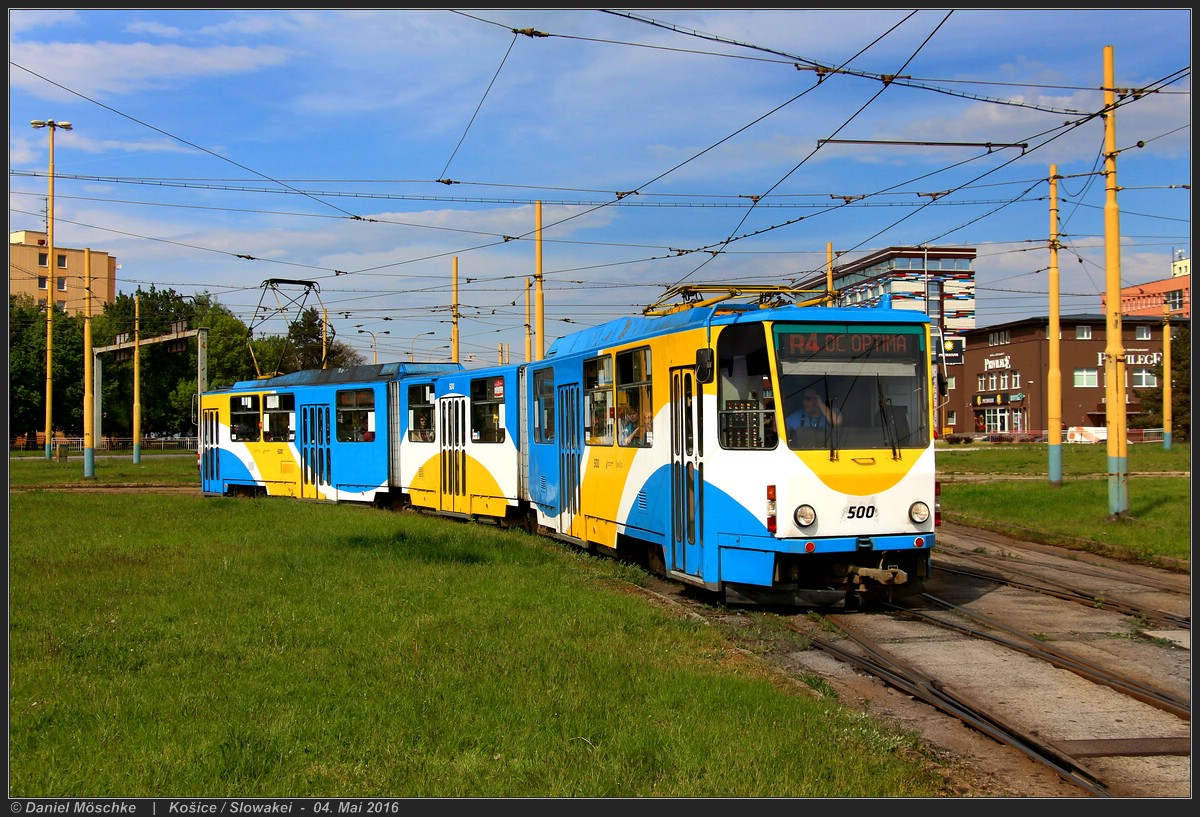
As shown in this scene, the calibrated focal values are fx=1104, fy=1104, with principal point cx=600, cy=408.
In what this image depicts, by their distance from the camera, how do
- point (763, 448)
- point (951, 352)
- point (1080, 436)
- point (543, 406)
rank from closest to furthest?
1. point (763, 448)
2. point (951, 352)
3. point (543, 406)
4. point (1080, 436)

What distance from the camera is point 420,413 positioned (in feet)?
78.1

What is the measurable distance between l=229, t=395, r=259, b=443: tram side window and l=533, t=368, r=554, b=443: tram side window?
13.4 metres

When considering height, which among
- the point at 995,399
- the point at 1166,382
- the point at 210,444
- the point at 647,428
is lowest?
the point at 210,444

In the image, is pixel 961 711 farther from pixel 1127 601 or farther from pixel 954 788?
pixel 1127 601

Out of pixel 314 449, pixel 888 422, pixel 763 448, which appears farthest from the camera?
pixel 314 449

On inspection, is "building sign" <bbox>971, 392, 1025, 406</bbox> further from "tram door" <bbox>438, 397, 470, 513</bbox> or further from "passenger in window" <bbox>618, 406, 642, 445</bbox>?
"passenger in window" <bbox>618, 406, 642, 445</bbox>

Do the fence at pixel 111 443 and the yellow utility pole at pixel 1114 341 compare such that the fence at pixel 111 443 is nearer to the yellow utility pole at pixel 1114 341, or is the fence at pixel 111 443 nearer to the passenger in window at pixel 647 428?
the yellow utility pole at pixel 1114 341

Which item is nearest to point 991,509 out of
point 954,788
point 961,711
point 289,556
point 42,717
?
point 289,556

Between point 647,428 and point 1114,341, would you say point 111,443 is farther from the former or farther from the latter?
point 647,428

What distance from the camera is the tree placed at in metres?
72.0

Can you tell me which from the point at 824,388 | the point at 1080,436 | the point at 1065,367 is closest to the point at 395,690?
the point at 824,388

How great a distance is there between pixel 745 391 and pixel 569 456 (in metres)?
5.78

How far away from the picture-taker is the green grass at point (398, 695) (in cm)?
566

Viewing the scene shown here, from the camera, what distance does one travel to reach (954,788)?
5977 mm
